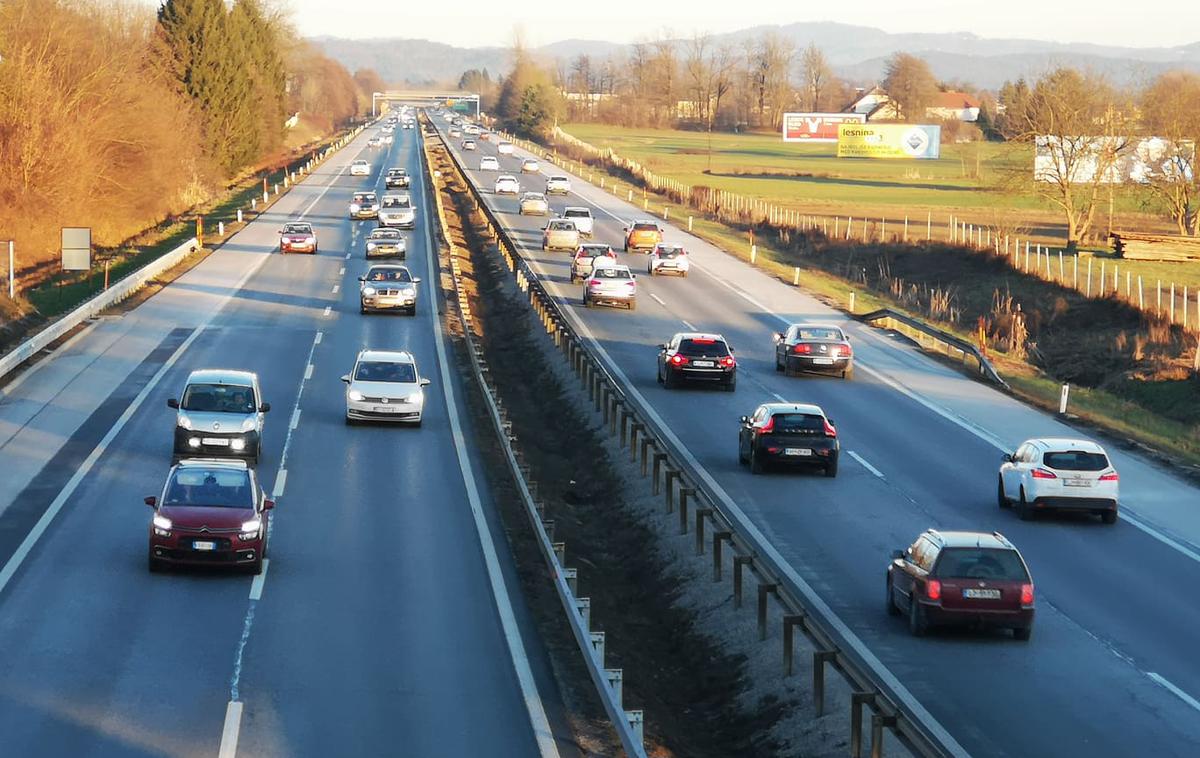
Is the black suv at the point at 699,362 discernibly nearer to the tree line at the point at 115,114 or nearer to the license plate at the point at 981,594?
the license plate at the point at 981,594

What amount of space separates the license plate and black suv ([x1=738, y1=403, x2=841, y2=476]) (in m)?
10.0

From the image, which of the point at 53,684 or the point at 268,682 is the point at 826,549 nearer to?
the point at 268,682

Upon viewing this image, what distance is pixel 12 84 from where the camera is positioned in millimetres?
61875

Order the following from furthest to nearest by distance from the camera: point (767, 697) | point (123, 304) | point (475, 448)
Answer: point (123, 304), point (475, 448), point (767, 697)

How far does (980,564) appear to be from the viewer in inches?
741

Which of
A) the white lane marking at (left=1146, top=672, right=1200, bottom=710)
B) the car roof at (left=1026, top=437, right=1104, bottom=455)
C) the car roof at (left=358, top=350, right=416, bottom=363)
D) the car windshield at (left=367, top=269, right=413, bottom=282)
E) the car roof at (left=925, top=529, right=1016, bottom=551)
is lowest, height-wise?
the white lane marking at (left=1146, top=672, right=1200, bottom=710)

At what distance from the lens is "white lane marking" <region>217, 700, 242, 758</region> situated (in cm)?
1376

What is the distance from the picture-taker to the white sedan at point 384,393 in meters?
31.9

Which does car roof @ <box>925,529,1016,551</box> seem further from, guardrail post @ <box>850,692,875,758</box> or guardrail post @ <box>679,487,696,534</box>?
guardrail post @ <box>679,487,696,534</box>

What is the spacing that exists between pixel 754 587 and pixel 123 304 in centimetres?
3229

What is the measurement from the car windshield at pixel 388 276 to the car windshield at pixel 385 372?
57.0ft

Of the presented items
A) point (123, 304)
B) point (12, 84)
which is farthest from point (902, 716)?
point (12, 84)

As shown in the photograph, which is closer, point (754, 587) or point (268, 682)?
point (268, 682)

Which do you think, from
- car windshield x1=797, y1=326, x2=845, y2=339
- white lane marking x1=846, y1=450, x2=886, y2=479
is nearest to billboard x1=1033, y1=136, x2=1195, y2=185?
car windshield x1=797, y1=326, x2=845, y2=339
